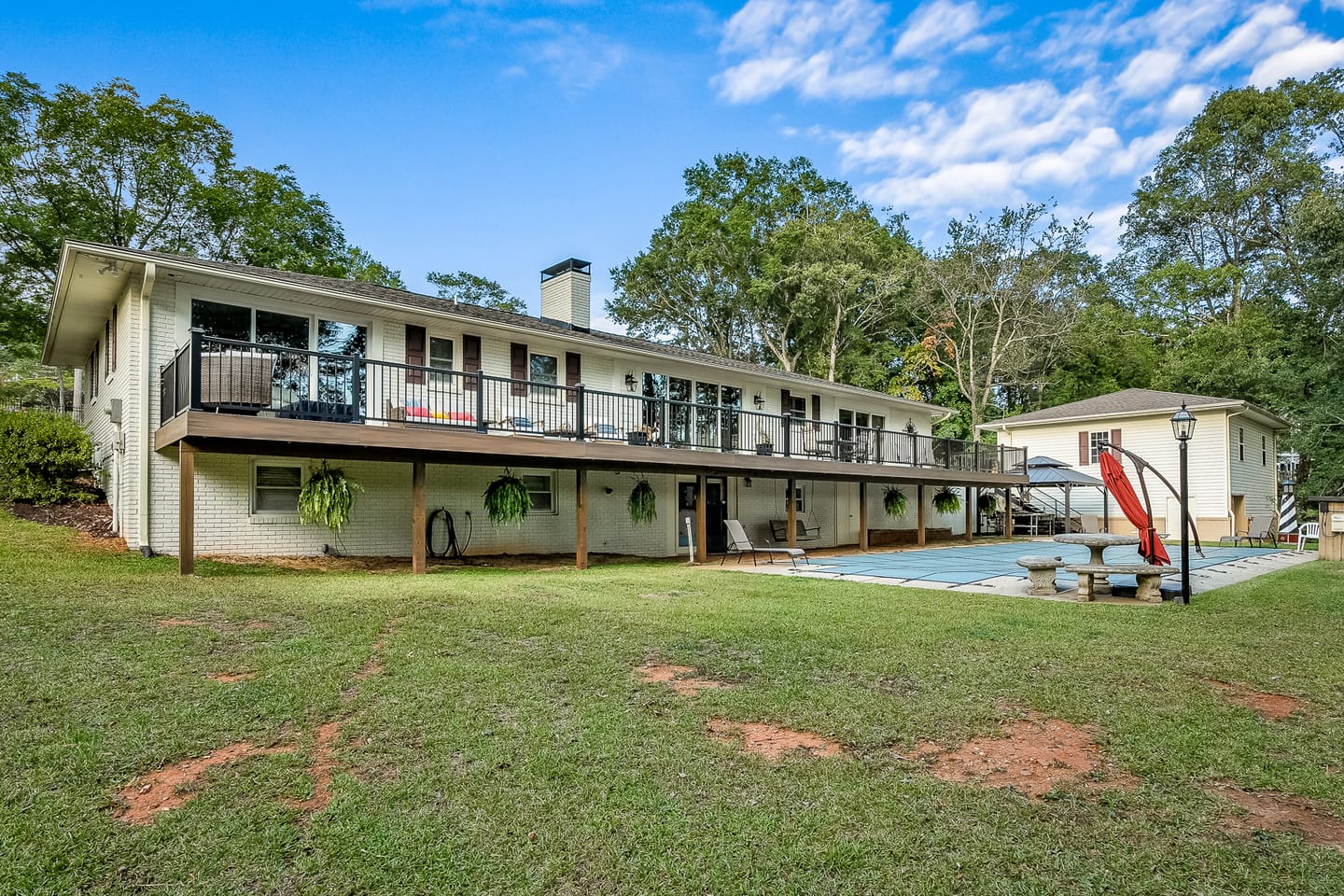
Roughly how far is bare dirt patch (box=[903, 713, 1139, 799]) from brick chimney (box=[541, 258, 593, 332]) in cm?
1516

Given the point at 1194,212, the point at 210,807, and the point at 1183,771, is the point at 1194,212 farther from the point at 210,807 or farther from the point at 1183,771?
the point at 210,807

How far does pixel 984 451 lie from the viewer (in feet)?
74.2

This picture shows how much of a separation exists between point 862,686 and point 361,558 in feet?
32.3

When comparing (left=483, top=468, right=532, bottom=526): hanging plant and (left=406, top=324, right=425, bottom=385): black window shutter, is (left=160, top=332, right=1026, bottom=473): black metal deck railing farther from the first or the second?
(left=483, top=468, right=532, bottom=526): hanging plant

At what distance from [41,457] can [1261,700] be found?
18661 mm

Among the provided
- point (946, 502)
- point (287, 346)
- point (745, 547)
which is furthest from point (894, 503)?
point (287, 346)

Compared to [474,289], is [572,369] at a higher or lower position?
lower

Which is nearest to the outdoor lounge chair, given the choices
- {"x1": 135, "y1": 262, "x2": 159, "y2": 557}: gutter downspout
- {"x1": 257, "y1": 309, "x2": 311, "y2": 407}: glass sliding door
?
{"x1": 257, "y1": 309, "x2": 311, "y2": 407}: glass sliding door

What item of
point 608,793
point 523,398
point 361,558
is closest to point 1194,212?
point 523,398

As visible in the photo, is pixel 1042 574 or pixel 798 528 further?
pixel 798 528

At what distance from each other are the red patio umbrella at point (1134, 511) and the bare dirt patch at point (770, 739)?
28.7 ft

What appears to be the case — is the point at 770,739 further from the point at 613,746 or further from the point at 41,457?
the point at 41,457

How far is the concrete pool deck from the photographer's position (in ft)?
35.6

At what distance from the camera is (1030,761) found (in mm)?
3850
